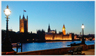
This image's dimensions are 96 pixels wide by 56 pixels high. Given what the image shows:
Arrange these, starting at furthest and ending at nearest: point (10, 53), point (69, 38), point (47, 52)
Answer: point (69, 38)
point (47, 52)
point (10, 53)

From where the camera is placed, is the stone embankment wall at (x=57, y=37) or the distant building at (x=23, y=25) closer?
the distant building at (x=23, y=25)

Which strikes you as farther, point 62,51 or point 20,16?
point 20,16

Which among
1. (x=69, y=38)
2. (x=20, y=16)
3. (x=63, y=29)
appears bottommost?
(x=69, y=38)

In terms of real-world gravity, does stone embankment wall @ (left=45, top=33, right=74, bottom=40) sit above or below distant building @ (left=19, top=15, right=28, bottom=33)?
below

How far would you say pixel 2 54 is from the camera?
6309 mm

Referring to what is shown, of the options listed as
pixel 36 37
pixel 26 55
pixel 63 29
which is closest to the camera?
pixel 26 55

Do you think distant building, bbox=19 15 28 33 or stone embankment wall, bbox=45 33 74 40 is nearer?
distant building, bbox=19 15 28 33

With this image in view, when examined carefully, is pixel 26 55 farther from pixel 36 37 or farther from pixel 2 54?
pixel 36 37

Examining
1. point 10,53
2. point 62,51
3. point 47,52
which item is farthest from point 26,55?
point 62,51

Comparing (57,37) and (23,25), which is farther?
(57,37)

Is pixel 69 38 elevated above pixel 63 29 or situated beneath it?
situated beneath

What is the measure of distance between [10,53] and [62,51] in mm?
4688

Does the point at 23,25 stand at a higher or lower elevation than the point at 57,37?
higher

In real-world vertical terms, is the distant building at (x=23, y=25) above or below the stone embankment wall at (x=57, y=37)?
above
